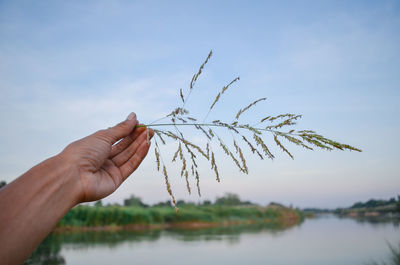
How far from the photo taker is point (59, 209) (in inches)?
42.3

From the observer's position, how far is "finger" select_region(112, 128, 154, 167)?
5.24ft

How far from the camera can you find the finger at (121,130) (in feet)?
4.69

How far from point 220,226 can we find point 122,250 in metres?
5.62

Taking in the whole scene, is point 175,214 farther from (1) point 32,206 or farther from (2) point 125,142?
(1) point 32,206

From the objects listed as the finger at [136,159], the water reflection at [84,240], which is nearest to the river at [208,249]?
the water reflection at [84,240]

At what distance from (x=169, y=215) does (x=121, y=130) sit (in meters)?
9.51

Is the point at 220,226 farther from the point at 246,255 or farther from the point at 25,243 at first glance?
the point at 25,243

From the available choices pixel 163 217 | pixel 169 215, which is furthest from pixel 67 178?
pixel 169 215

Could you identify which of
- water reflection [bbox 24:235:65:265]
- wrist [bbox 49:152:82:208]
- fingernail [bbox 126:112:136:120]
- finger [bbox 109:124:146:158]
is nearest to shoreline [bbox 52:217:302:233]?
water reflection [bbox 24:235:65:265]

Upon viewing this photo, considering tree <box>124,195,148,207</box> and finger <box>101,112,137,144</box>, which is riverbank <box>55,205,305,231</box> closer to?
tree <box>124,195,148,207</box>

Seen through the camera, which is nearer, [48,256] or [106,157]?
[106,157]

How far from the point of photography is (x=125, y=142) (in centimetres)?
164

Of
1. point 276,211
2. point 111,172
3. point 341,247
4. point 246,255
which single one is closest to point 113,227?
point 246,255

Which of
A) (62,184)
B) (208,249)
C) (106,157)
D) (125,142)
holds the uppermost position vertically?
(125,142)
